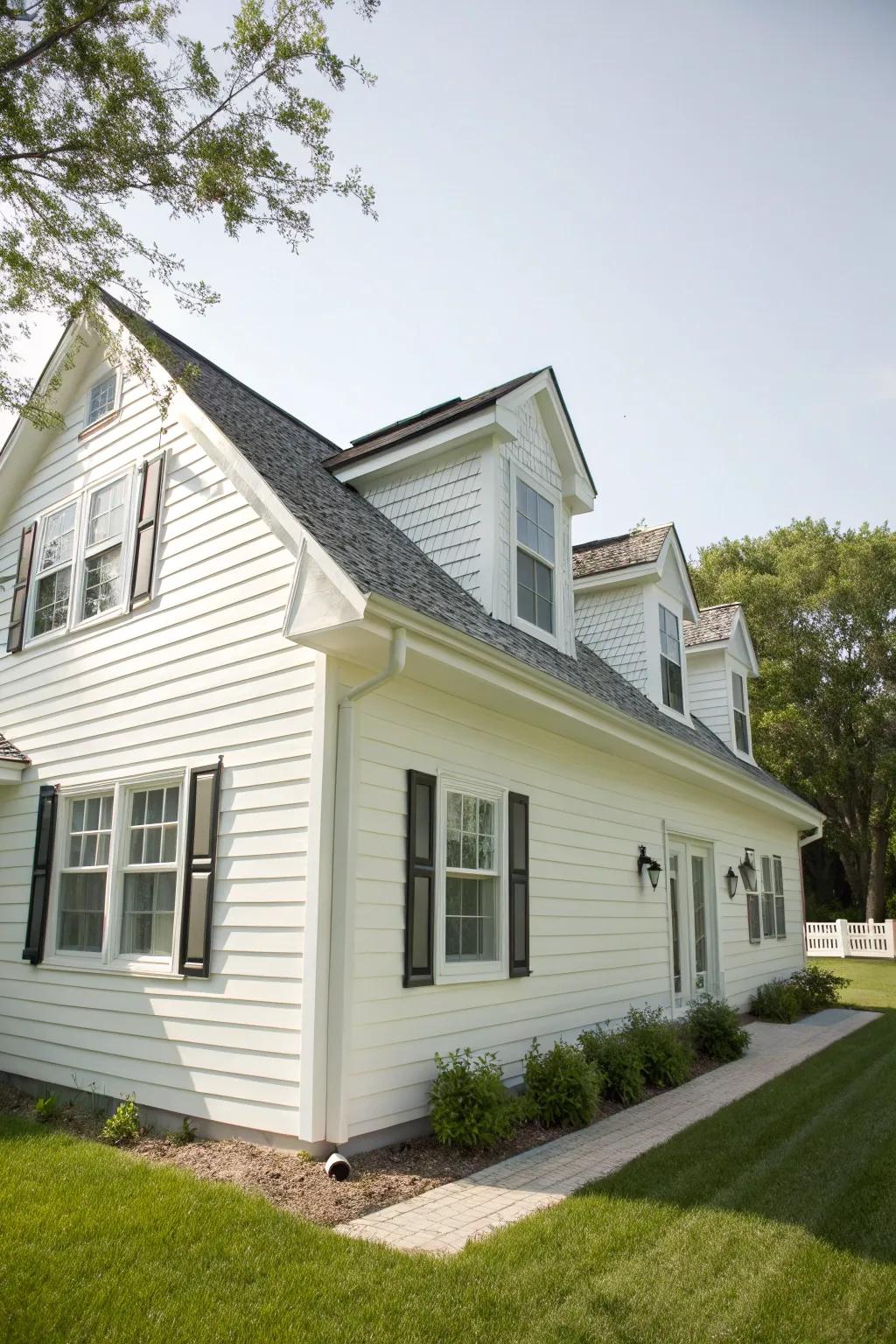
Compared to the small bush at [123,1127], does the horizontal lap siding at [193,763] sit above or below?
above

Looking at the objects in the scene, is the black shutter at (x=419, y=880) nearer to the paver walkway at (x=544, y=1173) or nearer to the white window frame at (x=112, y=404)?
the paver walkway at (x=544, y=1173)

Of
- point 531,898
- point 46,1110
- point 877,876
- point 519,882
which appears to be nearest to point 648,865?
point 531,898

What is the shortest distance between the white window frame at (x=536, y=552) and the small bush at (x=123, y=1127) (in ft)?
17.2

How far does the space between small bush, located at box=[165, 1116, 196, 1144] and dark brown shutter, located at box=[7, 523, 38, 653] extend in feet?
18.0

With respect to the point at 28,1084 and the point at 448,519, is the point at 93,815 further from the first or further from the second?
the point at 448,519

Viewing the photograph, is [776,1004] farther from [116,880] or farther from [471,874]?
[116,880]

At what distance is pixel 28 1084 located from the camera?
8.34 metres

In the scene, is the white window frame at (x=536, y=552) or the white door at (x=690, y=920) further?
the white door at (x=690, y=920)

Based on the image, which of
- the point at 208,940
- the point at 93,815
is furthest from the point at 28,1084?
the point at 208,940

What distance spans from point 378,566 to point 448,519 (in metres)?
2.41

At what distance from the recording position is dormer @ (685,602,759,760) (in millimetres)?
15961

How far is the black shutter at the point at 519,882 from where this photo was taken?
7.74 metres

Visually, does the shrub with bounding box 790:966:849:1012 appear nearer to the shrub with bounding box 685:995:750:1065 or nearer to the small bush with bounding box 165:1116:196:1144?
the shrub with bounding box 685:995:750:1065

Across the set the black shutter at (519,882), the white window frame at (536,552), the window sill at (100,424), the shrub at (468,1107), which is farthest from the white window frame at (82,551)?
the shrub at (468,1107)
